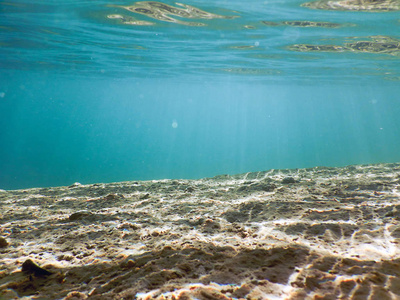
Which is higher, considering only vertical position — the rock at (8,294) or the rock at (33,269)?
the rock at (8,294)

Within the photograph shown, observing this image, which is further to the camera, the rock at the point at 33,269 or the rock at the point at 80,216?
the rock at the point at 80,216

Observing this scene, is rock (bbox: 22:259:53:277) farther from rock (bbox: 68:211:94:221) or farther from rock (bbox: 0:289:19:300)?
rock (bbox: 68:211:94:221)

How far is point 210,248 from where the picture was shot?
352 cm

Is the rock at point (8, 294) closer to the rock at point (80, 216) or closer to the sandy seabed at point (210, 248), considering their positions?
the sandy seabed at point (210, 248)

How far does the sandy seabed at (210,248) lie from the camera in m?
2.57

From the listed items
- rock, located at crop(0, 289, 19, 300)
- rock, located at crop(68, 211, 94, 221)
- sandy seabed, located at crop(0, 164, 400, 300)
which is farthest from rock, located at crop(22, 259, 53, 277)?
rock, located at crop(68, 211, 94, 221)

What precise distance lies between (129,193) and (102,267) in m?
5.42

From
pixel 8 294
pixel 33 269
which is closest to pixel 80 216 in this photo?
pixel 33 269

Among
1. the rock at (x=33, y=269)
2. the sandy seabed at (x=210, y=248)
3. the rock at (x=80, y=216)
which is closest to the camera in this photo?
the sandy seabed at (x=210, y=248)

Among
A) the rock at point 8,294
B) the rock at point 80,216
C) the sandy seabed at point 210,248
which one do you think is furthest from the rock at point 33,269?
the rock at point 80,216

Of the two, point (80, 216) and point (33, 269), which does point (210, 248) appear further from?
point (80, 216)

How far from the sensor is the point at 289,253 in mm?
3234

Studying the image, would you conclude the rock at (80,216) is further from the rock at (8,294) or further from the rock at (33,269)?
the rock at (8,294)

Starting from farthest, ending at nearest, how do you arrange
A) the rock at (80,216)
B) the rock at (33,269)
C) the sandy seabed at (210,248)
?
the rock at (80,216), the rock at (33,269), the sandy seabed at (210,248)
